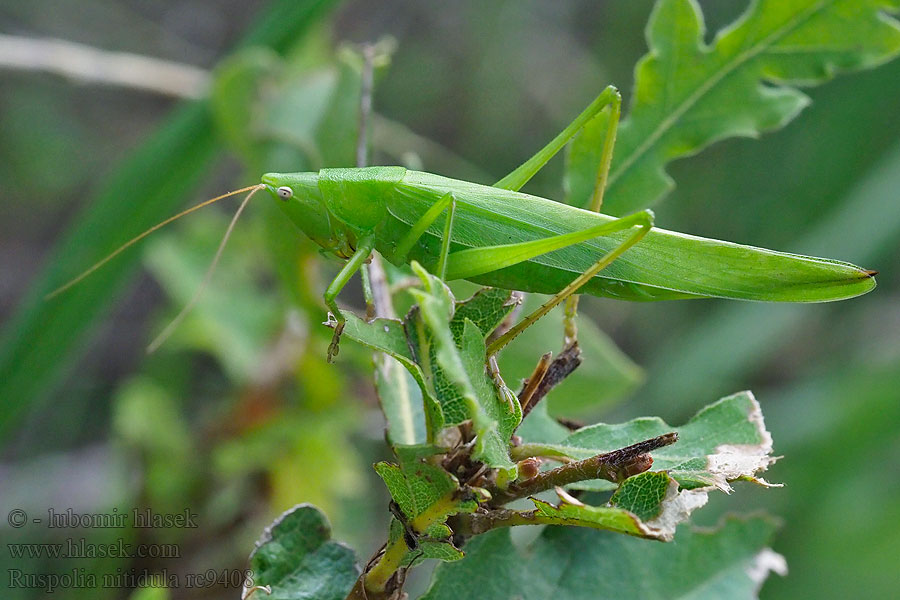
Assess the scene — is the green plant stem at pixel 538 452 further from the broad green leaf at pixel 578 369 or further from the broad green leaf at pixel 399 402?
the broad green leaf at pixel 578 369

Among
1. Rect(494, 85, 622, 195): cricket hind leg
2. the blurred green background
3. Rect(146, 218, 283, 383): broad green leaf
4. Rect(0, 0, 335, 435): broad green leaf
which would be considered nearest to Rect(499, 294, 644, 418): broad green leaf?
the blurred green background

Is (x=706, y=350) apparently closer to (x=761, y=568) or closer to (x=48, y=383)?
(x=761, y=568)

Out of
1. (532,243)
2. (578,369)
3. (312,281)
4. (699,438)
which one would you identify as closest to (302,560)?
(699,438)

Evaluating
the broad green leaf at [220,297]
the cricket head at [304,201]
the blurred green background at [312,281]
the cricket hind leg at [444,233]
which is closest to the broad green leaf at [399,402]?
the cricket hind leg at [444,233]

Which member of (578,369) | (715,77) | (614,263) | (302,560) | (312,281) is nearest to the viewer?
(302,560)

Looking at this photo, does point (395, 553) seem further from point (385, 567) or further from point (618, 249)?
point (618, 249)

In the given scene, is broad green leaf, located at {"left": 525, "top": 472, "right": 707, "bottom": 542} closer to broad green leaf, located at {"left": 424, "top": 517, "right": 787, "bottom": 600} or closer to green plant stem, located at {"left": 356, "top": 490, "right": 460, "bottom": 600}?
green plant stem, located at {"left": 356, "top": 490, "right": 460, "bottom": 600}

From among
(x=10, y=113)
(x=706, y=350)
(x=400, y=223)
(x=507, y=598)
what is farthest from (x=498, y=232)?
(x=10, y=113)
